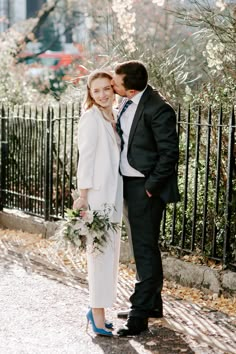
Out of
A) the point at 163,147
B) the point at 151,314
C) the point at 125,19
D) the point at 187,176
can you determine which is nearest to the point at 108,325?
the point at 151,314

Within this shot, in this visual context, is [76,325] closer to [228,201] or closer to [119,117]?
[119,117]

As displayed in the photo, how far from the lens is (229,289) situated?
6645 millimetres

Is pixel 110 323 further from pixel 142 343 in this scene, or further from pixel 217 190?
pixel 217 190

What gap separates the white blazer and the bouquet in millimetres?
93

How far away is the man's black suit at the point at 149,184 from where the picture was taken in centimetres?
533

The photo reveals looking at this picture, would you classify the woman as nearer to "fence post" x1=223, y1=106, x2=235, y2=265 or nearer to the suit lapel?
the suit lapel

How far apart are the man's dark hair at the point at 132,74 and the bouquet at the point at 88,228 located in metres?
0.93

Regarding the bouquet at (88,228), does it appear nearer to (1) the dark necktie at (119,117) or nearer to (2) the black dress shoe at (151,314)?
(1) the dark necktie at (119,117)

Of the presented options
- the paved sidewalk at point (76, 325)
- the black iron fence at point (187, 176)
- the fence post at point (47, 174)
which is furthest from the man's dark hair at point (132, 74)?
the fence post at point (47, 174)

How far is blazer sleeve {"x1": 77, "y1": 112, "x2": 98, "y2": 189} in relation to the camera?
5.41m

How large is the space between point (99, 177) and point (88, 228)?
15.3 inches

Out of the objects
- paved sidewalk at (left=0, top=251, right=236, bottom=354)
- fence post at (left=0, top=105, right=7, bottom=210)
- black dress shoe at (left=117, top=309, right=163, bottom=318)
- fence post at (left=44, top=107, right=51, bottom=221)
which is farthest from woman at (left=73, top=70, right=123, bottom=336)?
fence post at (left=0, top=105, right=7, bottom=210)

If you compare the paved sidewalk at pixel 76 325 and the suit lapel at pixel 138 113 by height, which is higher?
the suit lapel at pixel 138 113

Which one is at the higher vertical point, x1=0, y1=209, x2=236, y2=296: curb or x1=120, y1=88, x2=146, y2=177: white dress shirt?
x1=120, y1=88, x2=146, y2=177: white dress shirt
